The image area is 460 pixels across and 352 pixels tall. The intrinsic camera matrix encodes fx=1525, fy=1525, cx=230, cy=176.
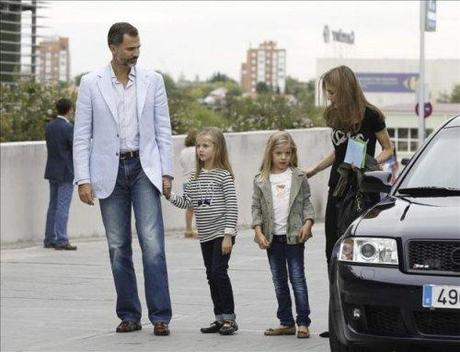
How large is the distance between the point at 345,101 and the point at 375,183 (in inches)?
41.4

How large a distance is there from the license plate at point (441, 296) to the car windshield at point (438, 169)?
0.99 meters

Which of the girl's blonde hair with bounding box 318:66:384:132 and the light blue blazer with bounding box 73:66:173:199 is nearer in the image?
the girl's blonde hair with bounding box 318:66:384:132

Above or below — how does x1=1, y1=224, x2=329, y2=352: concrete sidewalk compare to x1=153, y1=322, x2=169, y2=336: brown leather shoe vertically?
below

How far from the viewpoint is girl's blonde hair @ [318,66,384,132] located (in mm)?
9828

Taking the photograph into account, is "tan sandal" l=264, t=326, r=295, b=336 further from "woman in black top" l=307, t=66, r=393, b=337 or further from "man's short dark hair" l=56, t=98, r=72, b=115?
"man's short dark hair" l=56, t=98, r=72, b=115

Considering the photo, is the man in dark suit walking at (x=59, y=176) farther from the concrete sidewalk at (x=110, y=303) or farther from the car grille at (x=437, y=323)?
the car grille at (x=437, y=323)

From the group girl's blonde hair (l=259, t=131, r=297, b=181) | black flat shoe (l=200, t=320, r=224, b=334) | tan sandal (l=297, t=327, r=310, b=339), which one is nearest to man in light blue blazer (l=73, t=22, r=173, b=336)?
black flat shoe (l=200, t=320, r=224, b=334)

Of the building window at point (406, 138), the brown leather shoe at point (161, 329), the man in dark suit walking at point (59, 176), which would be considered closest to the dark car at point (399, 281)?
the brown leather shoe at point (161, 329)

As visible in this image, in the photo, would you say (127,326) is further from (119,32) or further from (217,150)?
(119,32)

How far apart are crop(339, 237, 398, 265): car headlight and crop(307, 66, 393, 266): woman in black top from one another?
1.75 metres

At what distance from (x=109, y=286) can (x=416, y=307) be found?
6484mm

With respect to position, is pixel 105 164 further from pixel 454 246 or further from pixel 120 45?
pixel 454 246

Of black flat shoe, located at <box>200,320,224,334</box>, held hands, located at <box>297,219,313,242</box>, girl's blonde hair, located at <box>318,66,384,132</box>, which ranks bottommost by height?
black flat shoe, located at <box>200,320,224,334</box>

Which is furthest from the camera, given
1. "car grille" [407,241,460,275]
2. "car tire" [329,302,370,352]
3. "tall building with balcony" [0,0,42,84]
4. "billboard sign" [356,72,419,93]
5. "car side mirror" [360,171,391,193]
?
"billboard sign" [356,72,419,93]
